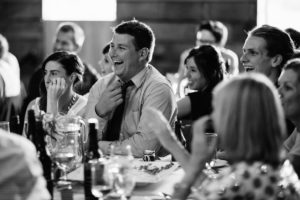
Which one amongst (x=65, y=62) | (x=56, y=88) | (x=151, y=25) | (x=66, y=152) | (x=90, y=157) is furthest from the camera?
(x=151, y=25)

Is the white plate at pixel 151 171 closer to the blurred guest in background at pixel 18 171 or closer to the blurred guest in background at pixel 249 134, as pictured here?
the blurred guest in background at pixel 249 134

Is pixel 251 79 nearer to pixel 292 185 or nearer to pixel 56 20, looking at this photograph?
pixel 292 185

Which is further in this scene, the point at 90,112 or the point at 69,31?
the point at 69,31

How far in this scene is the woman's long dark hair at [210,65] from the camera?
13.8 ft

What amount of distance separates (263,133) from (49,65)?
2.44 m

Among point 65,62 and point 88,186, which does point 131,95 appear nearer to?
point 65,62

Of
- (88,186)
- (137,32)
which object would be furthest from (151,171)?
(137,32)

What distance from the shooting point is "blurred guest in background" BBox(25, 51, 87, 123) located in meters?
3.68

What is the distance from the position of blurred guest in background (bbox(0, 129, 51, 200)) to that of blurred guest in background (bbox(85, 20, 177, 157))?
1.67 metres

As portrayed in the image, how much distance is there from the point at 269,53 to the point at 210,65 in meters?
0.87

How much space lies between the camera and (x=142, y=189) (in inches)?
94.7

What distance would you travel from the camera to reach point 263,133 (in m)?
1.74

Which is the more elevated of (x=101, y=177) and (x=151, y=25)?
(x=151, y=25)

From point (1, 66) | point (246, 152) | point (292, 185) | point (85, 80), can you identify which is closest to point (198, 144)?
point (246, 152)
